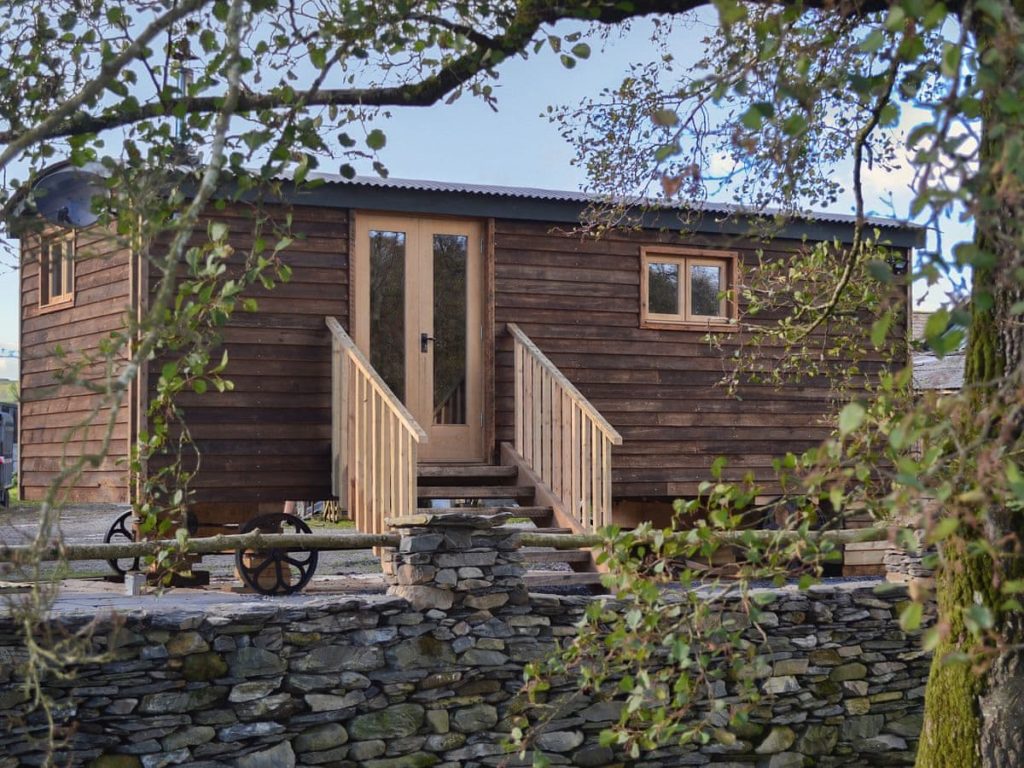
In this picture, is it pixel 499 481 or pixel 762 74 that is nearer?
pixel 762 74

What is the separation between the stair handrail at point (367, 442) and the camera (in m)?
8.48

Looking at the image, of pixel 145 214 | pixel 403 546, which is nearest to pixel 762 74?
pixel 145 214

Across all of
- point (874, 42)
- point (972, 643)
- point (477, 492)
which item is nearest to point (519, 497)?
point (477, 492)

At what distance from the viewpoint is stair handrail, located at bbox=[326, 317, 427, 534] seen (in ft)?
27.8

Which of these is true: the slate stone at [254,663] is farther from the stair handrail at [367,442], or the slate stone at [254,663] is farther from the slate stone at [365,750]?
the stair handrail at [367,442]

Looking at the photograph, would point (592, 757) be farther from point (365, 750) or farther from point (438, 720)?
point (365, 750)

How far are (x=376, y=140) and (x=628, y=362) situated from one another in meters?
7.49

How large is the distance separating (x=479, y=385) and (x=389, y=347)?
34.4 inches

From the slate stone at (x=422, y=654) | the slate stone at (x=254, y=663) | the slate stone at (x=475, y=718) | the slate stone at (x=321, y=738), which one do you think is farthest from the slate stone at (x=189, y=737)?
the slate stone at (x=475, y=718)

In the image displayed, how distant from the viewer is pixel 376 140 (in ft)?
13.0

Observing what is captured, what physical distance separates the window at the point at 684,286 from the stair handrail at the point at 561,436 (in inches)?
→ 50.6

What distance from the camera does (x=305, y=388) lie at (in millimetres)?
10094

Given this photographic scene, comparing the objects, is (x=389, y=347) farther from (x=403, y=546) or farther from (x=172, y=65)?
(x=172, y=65)

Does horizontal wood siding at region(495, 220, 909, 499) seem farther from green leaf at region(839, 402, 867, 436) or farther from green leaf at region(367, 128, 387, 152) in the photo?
green leaf at region(839, 402, 867, 436)
